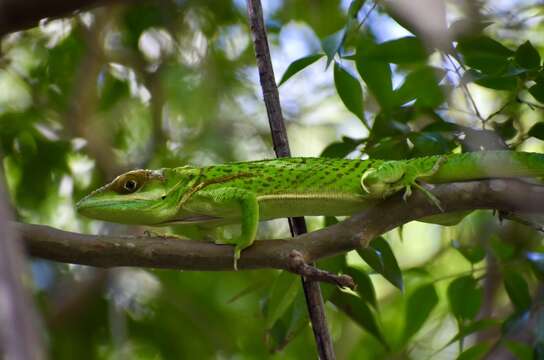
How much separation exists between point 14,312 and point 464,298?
126 inches

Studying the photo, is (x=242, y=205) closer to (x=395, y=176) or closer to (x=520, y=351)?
(x=395, y=176)

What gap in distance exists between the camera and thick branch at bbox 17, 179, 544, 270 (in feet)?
7.03

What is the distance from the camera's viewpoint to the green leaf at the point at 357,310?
334 cm

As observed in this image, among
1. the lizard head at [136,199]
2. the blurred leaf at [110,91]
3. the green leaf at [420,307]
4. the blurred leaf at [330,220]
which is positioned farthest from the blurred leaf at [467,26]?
the blurred leaf at [110,91]

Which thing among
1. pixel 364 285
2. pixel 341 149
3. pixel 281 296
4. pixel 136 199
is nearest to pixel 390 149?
pixel 341 149

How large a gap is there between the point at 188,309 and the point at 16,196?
1.47 meters

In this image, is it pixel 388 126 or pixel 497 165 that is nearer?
pixel 497 165

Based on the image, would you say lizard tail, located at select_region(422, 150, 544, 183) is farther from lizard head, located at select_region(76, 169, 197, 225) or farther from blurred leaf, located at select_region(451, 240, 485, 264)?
lizard head, located at select_region(76, 169, 197, 225)

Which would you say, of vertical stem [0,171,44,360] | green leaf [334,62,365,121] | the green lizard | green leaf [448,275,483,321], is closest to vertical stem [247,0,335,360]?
the green lizard

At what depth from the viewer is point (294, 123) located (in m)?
6.35

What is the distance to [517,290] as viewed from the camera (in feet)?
11.2

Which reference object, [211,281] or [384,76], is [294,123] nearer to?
[211,281]

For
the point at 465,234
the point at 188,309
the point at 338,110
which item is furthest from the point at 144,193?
the point at 338,110

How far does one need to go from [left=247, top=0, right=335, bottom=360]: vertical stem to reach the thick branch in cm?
37
